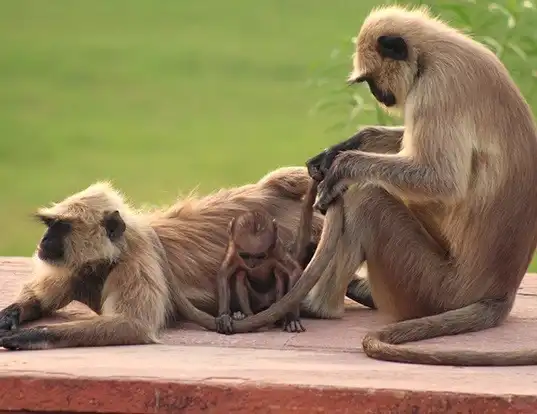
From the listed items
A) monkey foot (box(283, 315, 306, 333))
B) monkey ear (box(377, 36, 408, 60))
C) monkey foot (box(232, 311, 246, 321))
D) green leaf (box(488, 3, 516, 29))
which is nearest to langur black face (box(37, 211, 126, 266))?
monkey foot (box(232, 311, 246, 321))

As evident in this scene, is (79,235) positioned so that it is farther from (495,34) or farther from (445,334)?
(495,34)

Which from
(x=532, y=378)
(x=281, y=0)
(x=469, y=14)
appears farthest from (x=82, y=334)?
(x=281, y=0)

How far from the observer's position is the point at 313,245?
19.8 feet

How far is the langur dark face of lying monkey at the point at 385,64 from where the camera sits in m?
5.70

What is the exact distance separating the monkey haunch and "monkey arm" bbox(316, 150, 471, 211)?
485 millimetres

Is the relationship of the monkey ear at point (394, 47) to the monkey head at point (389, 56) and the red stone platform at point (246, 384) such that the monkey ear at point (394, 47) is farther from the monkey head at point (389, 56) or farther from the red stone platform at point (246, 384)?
the red stone platform at point (246, 384)

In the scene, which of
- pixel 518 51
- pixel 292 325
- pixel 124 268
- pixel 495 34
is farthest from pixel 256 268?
pixel 495 34

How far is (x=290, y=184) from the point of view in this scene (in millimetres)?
6215

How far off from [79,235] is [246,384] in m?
1.23

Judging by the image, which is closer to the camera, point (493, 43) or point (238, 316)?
point (238, 316)

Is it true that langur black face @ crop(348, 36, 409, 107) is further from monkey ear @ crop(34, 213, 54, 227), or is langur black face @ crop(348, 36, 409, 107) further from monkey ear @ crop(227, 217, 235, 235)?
monkey ear @ crop(34, 213, 54, 227)

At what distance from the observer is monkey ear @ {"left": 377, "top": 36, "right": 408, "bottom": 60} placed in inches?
225

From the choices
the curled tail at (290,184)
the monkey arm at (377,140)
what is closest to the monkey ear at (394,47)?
the monkey arm at (377,140)

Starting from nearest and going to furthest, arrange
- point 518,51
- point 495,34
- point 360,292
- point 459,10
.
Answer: point 360,292 < point 459,10 < point 518,51 < point 495,34
